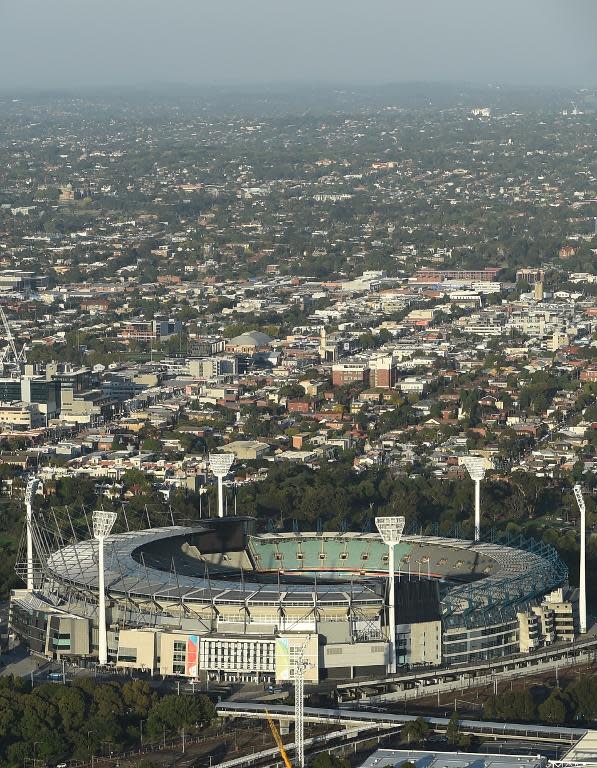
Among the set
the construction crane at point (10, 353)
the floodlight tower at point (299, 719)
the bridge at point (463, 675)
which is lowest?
the construction crane at point (10, 353)

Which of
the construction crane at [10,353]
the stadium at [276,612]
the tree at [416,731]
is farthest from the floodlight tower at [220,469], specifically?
the construction crane at [10,353]

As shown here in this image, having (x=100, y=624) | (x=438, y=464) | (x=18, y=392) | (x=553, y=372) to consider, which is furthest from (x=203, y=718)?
(x=553, y=372)

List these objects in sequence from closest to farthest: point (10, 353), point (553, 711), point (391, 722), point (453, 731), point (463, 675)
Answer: point (453, 731), point (391, 722), point (553, 711), point (463, 675), point (10, 353)

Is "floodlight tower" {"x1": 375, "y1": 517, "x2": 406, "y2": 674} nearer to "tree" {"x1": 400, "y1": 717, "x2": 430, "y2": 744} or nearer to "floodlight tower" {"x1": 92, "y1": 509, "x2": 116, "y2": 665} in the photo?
"tree" {"x1": 400, "y1": 717, "x2": 430, "y2": 744}

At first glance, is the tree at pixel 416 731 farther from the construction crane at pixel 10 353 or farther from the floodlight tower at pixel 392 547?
the construction crane at pixel 10 353

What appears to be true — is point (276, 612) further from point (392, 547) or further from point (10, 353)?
point (10, 353)

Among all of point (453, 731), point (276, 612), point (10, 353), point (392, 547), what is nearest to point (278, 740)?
point (453, 731)

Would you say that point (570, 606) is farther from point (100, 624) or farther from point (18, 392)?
point (18, 392)

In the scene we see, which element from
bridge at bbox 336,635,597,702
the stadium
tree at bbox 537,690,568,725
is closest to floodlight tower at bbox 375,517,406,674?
the stadium
